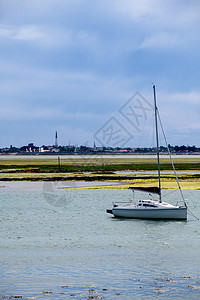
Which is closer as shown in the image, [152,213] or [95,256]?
[95,256]

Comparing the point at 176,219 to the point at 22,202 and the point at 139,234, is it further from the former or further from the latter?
the point at 22,202

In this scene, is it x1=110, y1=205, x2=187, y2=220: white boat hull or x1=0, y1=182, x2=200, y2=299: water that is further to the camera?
x1=110, y1=205, x2=187, y2=220: white boat hull

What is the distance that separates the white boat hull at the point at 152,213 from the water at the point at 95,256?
0.83 meters

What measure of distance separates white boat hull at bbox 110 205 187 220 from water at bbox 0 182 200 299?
0.83 metres

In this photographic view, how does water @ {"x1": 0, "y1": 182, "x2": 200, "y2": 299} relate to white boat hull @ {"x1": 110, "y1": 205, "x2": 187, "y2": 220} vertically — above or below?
below

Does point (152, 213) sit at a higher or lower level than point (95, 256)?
higher

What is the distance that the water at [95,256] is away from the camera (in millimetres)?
21484

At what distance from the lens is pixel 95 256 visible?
2780 cm

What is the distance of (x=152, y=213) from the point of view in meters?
41.2

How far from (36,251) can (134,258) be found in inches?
253

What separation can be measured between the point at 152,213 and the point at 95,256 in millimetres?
14345

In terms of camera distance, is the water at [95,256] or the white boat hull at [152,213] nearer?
the water at [95,256]

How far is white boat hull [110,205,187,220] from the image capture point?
4056cm

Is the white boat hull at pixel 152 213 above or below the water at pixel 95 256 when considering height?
above
